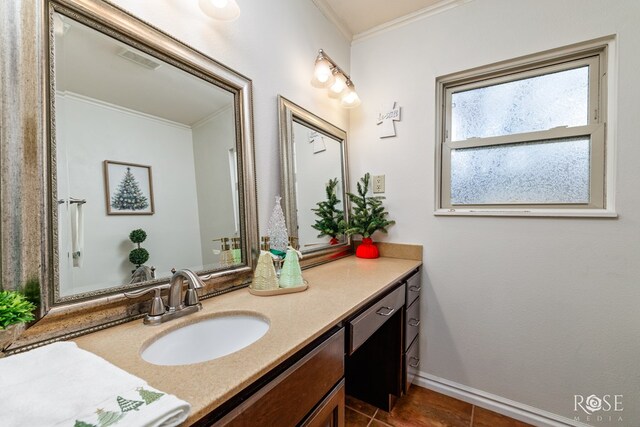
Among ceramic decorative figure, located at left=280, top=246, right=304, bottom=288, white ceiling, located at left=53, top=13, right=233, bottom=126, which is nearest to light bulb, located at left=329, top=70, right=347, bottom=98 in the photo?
white ceiling, located at left=53, top=13, right=233, bottom=126

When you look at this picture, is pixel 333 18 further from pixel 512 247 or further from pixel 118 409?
pixel 118 409

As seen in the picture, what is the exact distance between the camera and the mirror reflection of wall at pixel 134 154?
0.72 m

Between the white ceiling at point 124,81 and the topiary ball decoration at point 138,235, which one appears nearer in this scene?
the white ceiling at point 124,81

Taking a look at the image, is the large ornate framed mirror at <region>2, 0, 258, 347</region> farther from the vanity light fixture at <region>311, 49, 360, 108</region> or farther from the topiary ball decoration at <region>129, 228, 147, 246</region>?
the vanity light fixture at <region>311, 49, 360, 108</region>

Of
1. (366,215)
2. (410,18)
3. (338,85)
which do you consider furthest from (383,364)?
(410,18)

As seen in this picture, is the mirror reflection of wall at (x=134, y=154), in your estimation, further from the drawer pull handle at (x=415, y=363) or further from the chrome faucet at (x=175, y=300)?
the drawer pull handle at (x=415, y=363)

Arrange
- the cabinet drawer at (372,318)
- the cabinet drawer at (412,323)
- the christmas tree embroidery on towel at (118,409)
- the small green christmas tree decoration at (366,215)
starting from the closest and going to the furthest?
1. the christmas tree embroidery on towel at (118,409)
2. the cabinet drawer at (372,318)
3. the cabinet drawer at (412,323)
4. the small green christmas tree decoration at (366,215)

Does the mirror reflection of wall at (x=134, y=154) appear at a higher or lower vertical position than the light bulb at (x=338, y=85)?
lower

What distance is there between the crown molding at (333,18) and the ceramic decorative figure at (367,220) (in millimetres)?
1030

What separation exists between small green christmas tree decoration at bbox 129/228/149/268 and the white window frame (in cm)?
154

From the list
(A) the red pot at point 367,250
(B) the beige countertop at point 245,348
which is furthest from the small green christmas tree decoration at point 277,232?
(A) the red pot at point 367,250

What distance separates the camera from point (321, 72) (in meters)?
1.57

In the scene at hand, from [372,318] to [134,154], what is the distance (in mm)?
1043

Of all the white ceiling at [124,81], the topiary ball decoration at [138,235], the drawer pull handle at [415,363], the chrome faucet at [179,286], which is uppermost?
the white ceiling at [124,81]
